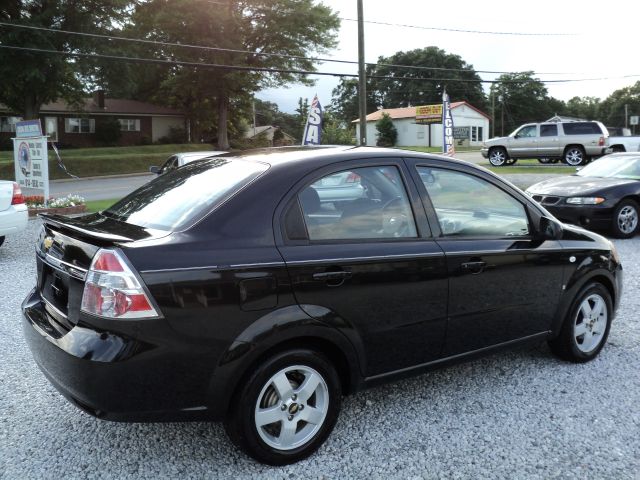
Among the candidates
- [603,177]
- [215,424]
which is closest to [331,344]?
[215,424]

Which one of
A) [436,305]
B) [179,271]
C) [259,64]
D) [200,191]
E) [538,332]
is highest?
[259,64]

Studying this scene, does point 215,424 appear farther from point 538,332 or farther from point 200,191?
point 538,332

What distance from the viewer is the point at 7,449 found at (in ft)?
10.1

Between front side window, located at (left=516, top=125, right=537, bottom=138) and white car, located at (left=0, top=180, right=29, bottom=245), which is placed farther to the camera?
front side window, located at (left=516, top=125, right=537, bottom=138)

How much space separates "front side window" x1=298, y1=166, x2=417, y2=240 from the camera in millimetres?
2996

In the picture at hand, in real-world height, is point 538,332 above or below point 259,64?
below

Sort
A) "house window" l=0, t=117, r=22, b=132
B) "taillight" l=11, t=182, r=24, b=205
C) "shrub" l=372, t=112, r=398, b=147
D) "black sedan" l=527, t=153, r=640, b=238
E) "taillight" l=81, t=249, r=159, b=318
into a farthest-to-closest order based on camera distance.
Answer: "shrub" l=372, t=112, r=398, b=147, "house window" l=0, t=117, r=22, b=132, "black sedan" l=527, t=153, r=640, b=238, "taillight" l=11, t=182, r=24, b=205, "taillight" l=81, t=249, r=159, b=318

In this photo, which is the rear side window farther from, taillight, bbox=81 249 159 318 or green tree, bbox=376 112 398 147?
green tree, bbox=376 112 398 147

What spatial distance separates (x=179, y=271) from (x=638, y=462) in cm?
254

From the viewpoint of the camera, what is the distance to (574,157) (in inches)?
975

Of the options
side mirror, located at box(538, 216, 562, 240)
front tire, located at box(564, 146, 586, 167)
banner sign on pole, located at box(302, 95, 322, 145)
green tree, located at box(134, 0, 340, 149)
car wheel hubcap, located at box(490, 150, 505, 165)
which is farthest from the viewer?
green tree, located at box(134, 0, 340, 149)

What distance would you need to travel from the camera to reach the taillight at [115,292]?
98.0 inches

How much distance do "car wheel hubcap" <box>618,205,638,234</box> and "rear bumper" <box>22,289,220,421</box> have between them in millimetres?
8898

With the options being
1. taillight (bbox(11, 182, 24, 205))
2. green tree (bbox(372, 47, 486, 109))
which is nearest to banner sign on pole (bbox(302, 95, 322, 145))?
taillight (bbox(11, 182, 24, 205))
